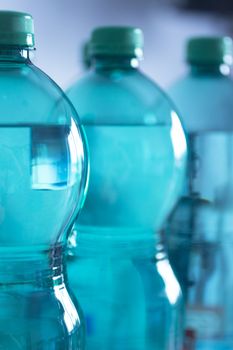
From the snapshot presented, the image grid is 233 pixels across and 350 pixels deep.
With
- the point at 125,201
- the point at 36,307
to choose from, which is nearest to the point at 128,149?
the point at 125,201

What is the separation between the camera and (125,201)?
3.13 feet

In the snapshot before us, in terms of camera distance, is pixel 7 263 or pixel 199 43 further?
pixel 199 43

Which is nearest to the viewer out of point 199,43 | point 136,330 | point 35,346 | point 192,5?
point 35,346

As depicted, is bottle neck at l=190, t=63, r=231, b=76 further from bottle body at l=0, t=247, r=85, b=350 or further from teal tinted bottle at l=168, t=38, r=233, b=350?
bottle body at l=0, t=247, r=85, b=350

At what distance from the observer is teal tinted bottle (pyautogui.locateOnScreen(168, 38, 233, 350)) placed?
112cm

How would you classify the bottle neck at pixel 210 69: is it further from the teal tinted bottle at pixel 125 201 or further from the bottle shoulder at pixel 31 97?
the bottle shoulder at pixel 31 97

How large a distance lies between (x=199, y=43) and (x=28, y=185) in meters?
0.51

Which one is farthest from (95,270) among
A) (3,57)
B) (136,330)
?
(3,57)

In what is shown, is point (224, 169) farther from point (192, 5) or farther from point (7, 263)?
point (192, 5)

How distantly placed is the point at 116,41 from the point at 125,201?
0.21 m

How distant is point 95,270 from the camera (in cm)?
91

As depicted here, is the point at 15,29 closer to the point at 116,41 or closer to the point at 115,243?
the point at 116,41

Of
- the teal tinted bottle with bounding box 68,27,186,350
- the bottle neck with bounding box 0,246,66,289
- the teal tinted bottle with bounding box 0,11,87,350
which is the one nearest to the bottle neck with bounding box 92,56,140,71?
the teal tinted bottle with bounding box 68,27,186,350

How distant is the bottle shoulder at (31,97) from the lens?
2.41 ft
